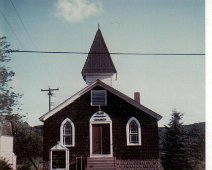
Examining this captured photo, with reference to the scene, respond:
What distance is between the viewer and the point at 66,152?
14352 millimetres

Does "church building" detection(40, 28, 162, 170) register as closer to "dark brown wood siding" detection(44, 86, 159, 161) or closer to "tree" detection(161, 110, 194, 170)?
"dark brown wood siding" detection(44, 86, 159, 161)

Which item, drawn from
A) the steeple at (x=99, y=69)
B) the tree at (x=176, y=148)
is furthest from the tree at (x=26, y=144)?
the tree at (x=176, y=148)

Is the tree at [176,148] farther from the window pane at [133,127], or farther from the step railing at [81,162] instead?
the step railing at [81,162]

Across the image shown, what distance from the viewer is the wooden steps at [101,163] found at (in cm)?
1395

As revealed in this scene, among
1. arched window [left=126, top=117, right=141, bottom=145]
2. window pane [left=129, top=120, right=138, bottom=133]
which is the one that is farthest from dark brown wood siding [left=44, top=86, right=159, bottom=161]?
window pane [left=129, top=120, right=138, bottom=133]

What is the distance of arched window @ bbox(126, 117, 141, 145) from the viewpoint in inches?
568

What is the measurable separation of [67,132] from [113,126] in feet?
6.87

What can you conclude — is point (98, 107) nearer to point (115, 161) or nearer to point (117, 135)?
point (117, 135)

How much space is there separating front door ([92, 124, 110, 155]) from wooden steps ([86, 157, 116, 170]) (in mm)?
361

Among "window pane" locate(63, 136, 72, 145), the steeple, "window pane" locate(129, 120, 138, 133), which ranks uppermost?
the steeple

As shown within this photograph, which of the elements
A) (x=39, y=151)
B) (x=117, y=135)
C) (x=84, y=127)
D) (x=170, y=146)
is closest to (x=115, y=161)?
(x=117, y=135)

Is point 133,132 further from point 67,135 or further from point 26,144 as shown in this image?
point 26,144

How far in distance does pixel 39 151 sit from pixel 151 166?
20497 millimetres

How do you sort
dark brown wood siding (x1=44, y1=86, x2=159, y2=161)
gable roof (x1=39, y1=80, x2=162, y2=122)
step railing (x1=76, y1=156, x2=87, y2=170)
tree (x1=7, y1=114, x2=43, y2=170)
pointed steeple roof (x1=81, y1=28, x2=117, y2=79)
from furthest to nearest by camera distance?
tree (x1=7, y1=114, x2=43, y2=170) → pointed steeple roof (x1=81, y1=28, x2=117, y2=79) → gable roof (x1=39, y1=80, x2=162, y2=122) → dark brown wood siding (x1=44, y1=86, x2=159, y2=161) → step railing (x1=76, y1=156, x2=87, y2=170)
